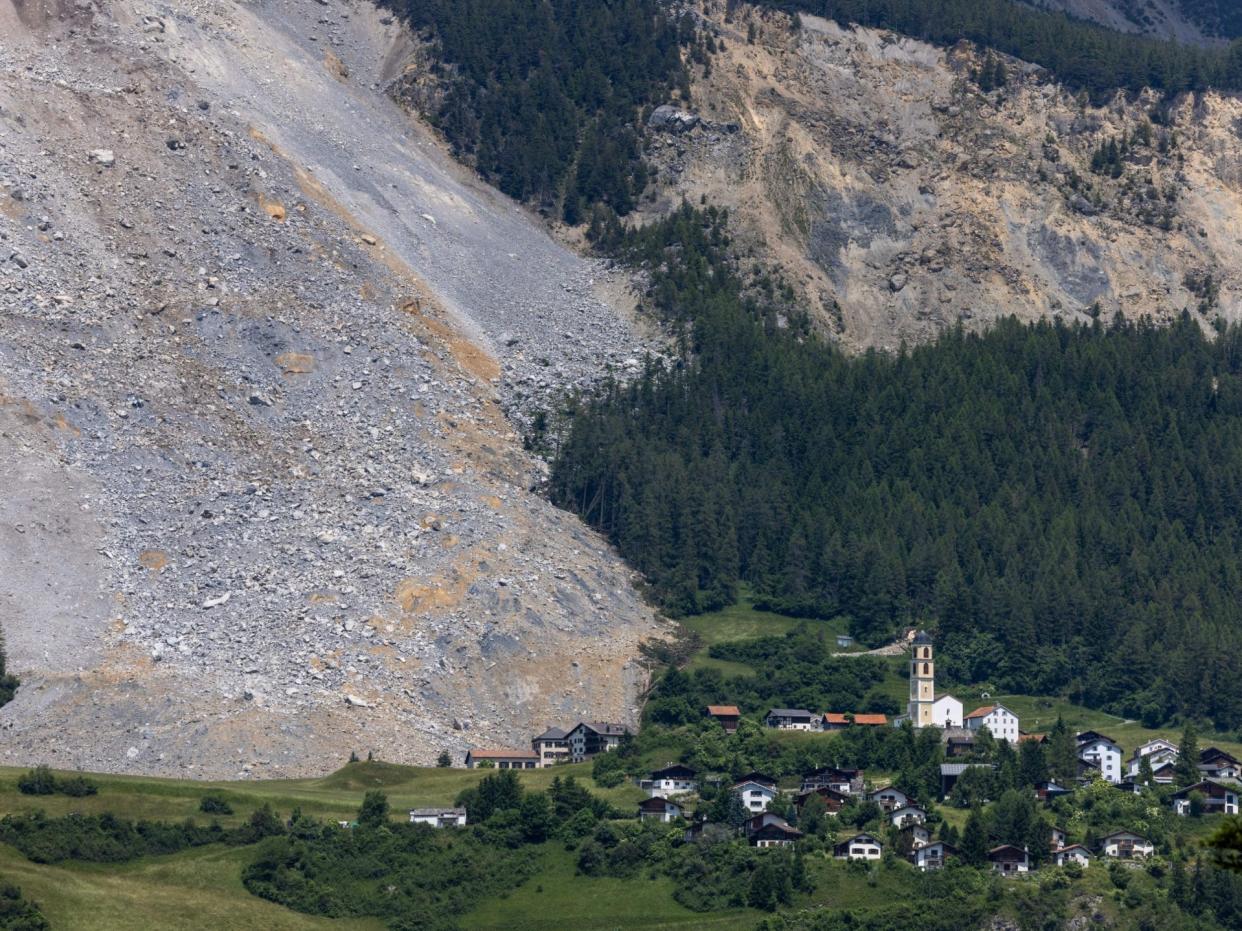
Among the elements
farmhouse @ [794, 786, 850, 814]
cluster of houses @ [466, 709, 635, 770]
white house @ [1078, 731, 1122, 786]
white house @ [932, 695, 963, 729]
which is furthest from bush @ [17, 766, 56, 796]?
white house @ [1078, 731, 1122, 786]

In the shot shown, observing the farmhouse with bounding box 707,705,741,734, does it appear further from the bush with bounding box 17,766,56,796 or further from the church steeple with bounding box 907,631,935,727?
the bush with bounding box 17,766,56,796

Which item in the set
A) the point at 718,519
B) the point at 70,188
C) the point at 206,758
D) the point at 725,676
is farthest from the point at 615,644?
the point at 70,188

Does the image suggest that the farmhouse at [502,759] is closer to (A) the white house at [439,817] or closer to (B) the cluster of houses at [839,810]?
(B) the cluster of houses at [839,810]

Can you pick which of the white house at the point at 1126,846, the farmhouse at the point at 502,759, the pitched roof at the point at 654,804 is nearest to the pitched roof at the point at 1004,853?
the white house at the point at 1126,846

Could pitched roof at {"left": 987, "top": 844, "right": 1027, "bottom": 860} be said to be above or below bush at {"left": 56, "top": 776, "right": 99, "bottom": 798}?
above

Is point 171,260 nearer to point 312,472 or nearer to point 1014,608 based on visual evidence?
point 312,472

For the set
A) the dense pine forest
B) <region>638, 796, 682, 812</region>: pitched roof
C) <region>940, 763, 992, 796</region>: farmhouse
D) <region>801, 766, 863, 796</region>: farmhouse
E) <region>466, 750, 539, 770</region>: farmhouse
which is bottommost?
<region>638, 796, 682, 812</region>: pitched roof

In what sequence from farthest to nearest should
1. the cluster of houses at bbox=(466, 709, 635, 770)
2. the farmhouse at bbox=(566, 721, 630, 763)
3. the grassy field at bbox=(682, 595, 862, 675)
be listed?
the grassy field at bbox=(682, 595, 862, 675) → the farmhouse at bbox=(566, 721, 630, 763) → the cluster of houses at bbox=(466, 709, 635, 770)
